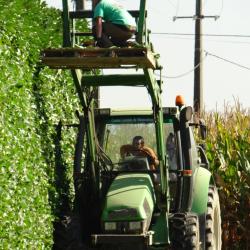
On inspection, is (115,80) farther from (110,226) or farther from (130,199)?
(110,226)

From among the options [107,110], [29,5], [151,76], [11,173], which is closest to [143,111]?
[107,110]

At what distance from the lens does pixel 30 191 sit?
951cm

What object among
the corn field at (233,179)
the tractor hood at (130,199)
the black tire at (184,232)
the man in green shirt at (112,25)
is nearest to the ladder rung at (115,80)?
the man in green shirt at (112,25)

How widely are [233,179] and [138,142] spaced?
4.35 m

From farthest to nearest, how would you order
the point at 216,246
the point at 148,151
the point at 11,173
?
the point at 216,246 < the point at 148,151 < the point at 11,173

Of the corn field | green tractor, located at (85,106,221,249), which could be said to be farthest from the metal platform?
the corn field

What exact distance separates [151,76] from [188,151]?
1113 millimetres

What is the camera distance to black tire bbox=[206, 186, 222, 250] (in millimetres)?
10641

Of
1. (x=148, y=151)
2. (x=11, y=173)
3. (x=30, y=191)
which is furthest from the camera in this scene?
Answer: (x=148, y=151)

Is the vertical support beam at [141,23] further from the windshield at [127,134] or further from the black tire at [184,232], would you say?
the black tire at [184,232]

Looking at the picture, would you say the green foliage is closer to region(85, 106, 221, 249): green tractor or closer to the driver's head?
region(85, 106, 221, 249): green tractor

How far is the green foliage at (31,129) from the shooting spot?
28.7 ft

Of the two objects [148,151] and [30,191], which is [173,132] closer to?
[148,151]

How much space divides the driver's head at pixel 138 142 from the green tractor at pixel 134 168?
91 millimetres
